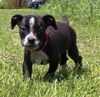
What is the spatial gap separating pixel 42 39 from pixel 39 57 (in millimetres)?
361

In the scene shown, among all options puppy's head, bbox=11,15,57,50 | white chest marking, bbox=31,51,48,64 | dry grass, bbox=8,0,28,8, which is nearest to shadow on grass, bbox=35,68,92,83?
white chest marking, bbox=31,51,48,64

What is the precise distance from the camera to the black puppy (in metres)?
5.05

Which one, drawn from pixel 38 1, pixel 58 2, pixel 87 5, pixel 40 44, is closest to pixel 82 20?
pixel 87 5

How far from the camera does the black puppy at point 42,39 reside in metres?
5.05

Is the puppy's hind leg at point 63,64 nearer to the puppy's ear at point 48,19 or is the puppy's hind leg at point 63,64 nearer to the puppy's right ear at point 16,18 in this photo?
the puppy's ear at point 48,19

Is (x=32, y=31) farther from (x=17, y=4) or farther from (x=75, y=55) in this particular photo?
(x=17, y=4)

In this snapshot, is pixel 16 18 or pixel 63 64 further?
pixel 63 64

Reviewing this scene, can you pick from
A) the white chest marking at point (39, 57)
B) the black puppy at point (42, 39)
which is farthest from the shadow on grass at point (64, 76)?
the white chest marking at point (39, 57)

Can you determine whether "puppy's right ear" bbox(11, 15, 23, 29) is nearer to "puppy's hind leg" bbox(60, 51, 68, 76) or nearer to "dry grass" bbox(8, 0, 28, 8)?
"puppy's hind leg" bbox(60, 51, 68, 76)

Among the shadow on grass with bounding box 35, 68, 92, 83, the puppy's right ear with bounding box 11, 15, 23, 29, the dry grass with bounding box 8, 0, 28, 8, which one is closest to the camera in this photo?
the puppy's right ear with bounding box 11, 15, 23, 29

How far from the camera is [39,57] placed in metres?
5.53

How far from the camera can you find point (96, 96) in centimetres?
490

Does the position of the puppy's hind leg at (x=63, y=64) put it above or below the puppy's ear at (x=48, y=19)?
below

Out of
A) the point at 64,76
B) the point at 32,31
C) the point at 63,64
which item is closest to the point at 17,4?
the point at 63,64
